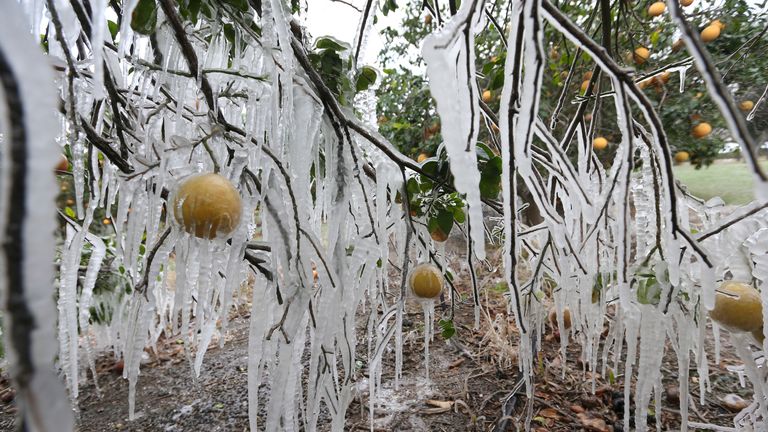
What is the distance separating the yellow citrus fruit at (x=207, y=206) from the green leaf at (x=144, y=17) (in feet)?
0.78

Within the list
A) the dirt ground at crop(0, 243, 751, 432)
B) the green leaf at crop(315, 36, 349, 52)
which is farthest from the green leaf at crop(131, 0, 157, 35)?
the dirt ground at crop(0, 243, 751, 432)

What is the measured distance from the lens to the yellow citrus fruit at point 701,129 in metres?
1.99

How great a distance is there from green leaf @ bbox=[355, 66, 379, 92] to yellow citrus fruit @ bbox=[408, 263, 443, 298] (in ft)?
1.21

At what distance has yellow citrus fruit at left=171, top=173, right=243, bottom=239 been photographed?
42 cm

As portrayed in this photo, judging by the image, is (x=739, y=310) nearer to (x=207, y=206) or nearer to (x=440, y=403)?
(x=207, y=206)

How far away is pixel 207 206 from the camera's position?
1.37ft

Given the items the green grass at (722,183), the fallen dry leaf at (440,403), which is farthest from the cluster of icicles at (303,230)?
the green grass at (722,183)

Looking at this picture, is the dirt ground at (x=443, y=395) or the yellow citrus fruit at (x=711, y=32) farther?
the yellow citrus fruit at (x=711, y=32)

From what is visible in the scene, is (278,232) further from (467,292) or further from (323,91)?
(467,292)

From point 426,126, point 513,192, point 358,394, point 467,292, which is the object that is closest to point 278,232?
point 513,192

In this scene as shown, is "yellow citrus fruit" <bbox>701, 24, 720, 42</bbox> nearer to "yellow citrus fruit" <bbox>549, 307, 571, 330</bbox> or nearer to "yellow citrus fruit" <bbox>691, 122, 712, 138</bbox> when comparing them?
"yellow citrus fruit" <bbox>691, 122, 712, 138</bbox>

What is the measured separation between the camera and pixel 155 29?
53 cm

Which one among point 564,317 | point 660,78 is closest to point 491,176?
point 564,317

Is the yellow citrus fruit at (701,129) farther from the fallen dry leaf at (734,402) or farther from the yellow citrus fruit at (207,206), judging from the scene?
the yellow citrus fruit at (207,206)
